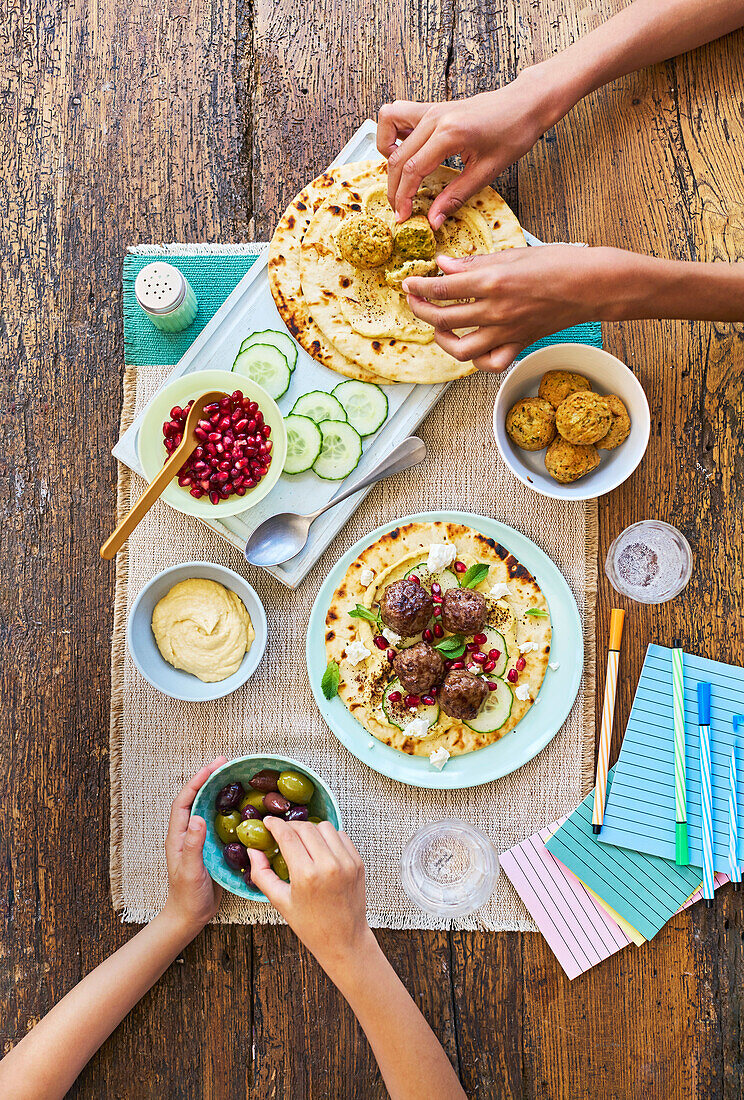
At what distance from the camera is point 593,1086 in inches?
115

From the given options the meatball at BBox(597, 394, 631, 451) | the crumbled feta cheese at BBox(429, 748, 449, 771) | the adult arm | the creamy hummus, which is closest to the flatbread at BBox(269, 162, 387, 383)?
the adult arm

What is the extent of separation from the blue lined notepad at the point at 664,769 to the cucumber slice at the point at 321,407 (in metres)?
1.62

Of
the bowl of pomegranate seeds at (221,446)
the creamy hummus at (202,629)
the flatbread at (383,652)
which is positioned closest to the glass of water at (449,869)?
the flatbread at (383,652)

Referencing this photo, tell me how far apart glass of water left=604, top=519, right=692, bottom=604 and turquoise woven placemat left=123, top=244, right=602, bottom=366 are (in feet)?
2.66

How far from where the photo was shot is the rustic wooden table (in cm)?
295

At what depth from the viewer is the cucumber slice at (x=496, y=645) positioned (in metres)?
2.88

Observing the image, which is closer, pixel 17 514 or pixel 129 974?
pixel 129 974

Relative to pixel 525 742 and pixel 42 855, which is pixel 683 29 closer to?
pixel 525 742

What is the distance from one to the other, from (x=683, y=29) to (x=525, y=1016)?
156 inches

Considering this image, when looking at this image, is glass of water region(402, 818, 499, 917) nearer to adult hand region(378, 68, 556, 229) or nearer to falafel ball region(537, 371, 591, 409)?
falafel ball region(537, 371, 591, 409)

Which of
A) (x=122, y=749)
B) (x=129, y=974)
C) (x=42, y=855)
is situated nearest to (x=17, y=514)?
(x=122, y=749)

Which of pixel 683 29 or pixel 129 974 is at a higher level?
pixel 683 29

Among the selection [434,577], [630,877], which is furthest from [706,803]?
[434,577]

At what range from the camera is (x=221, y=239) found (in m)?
3.04
